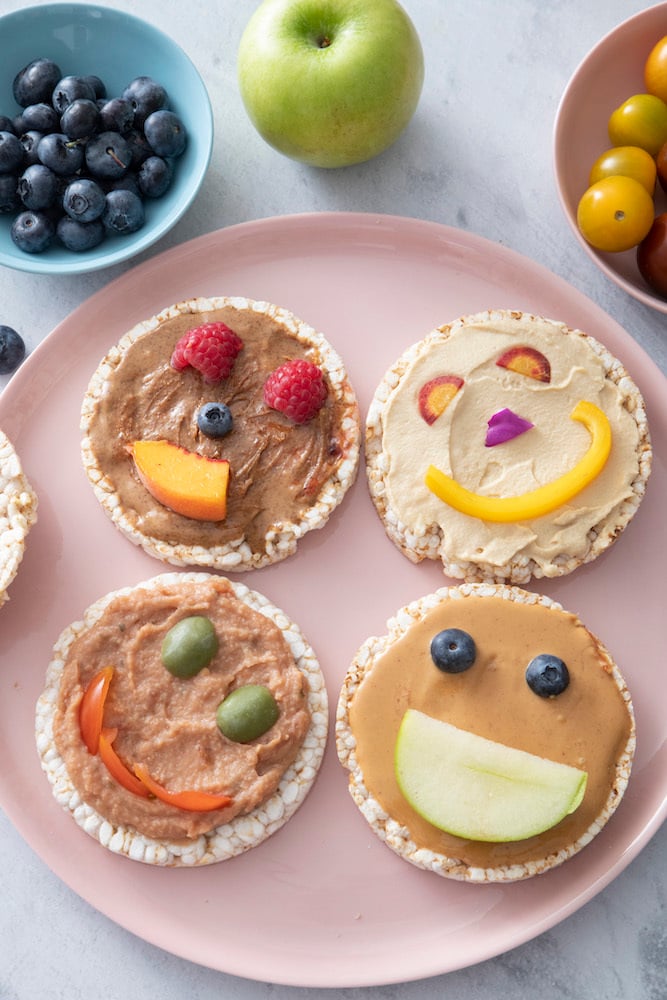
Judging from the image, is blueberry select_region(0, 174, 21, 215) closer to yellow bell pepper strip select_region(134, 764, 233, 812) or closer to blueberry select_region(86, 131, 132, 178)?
blueberry select_region(86, 131, 132, 178)

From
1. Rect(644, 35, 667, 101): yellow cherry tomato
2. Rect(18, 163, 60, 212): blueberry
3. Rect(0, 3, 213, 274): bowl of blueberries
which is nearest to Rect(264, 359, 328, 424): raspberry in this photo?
Rect(0, 3, 213, 274): bowl of blueberries

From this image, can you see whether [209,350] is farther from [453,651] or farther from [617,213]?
[617,213]

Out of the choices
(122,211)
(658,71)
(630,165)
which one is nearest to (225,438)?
(122,211)

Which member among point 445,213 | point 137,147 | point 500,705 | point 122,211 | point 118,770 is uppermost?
point 137,147

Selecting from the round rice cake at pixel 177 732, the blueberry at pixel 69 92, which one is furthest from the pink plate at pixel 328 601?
the blueberry at pixel 69 92

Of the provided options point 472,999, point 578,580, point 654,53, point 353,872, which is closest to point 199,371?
point 578,580
